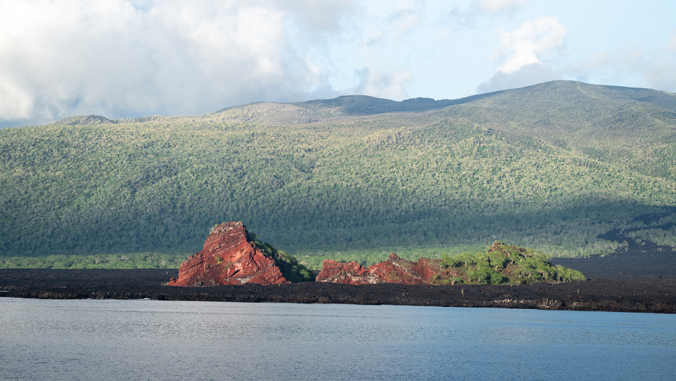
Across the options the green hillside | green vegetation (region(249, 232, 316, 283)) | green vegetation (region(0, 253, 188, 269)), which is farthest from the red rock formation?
green vegetation (region(0, 253, 188, 269))

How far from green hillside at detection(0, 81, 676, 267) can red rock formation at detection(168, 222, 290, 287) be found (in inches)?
1470

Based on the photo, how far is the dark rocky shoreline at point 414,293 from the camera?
5478 centimetres

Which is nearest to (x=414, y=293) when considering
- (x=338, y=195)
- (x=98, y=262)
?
(x=98, y=262)

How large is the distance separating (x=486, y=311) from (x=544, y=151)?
149077mm

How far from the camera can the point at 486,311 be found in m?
52.2

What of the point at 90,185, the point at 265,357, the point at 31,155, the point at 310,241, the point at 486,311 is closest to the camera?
the point at 265,357

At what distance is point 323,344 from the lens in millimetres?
32844

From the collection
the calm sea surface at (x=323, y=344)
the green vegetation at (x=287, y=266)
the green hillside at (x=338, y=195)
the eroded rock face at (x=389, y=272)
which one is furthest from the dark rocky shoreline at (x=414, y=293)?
the green hillside at (x=338, y=195)

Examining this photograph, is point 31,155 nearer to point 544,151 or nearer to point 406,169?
point 406,169

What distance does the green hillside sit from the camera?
440 feet

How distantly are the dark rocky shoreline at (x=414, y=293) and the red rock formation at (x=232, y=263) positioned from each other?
1.78 metres

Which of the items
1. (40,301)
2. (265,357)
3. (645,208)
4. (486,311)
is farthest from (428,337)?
(645,208)

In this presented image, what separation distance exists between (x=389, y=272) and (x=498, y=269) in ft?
36.0

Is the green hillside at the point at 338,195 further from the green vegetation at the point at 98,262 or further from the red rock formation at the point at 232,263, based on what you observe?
the red rock formation at the point at 232,263
